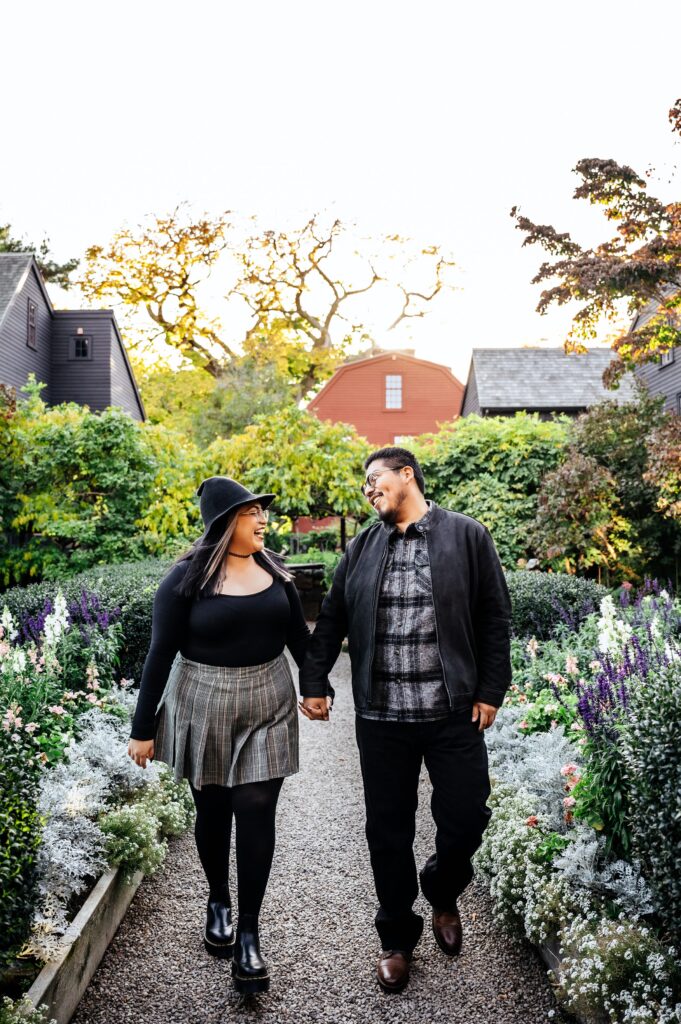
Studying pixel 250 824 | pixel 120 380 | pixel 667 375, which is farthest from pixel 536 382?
pixel 250 824

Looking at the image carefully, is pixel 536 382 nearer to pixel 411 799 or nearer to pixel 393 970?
pixel 411 799

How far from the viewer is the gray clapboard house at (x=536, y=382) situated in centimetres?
2736

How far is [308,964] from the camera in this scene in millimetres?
3506

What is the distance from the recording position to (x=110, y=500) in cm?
1153

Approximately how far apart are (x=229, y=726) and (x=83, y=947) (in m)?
1.06

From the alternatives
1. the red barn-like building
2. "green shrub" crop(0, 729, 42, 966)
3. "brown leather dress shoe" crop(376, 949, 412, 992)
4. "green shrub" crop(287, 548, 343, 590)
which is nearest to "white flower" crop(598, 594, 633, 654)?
"brown leather dress shoe" crop(376, 949, 412, 992)

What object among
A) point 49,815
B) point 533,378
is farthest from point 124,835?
point 533,378

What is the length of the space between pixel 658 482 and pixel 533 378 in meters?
19.1

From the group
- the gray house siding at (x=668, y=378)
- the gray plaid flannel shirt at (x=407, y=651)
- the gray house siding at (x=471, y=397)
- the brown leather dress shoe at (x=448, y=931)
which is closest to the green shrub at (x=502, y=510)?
the brown leather dress shoe at (x=448, y=931)

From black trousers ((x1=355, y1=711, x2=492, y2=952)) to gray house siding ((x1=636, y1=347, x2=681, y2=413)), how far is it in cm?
1932

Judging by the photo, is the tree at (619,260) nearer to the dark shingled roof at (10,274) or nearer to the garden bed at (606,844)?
the garden bed at (606,844)

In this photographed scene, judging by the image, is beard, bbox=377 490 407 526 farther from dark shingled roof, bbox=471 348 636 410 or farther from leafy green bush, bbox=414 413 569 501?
dark shingled roof, bbox=471 348 636 410

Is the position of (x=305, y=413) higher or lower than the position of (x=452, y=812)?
higher

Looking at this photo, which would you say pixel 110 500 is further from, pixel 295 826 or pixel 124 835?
pixel 124 835
